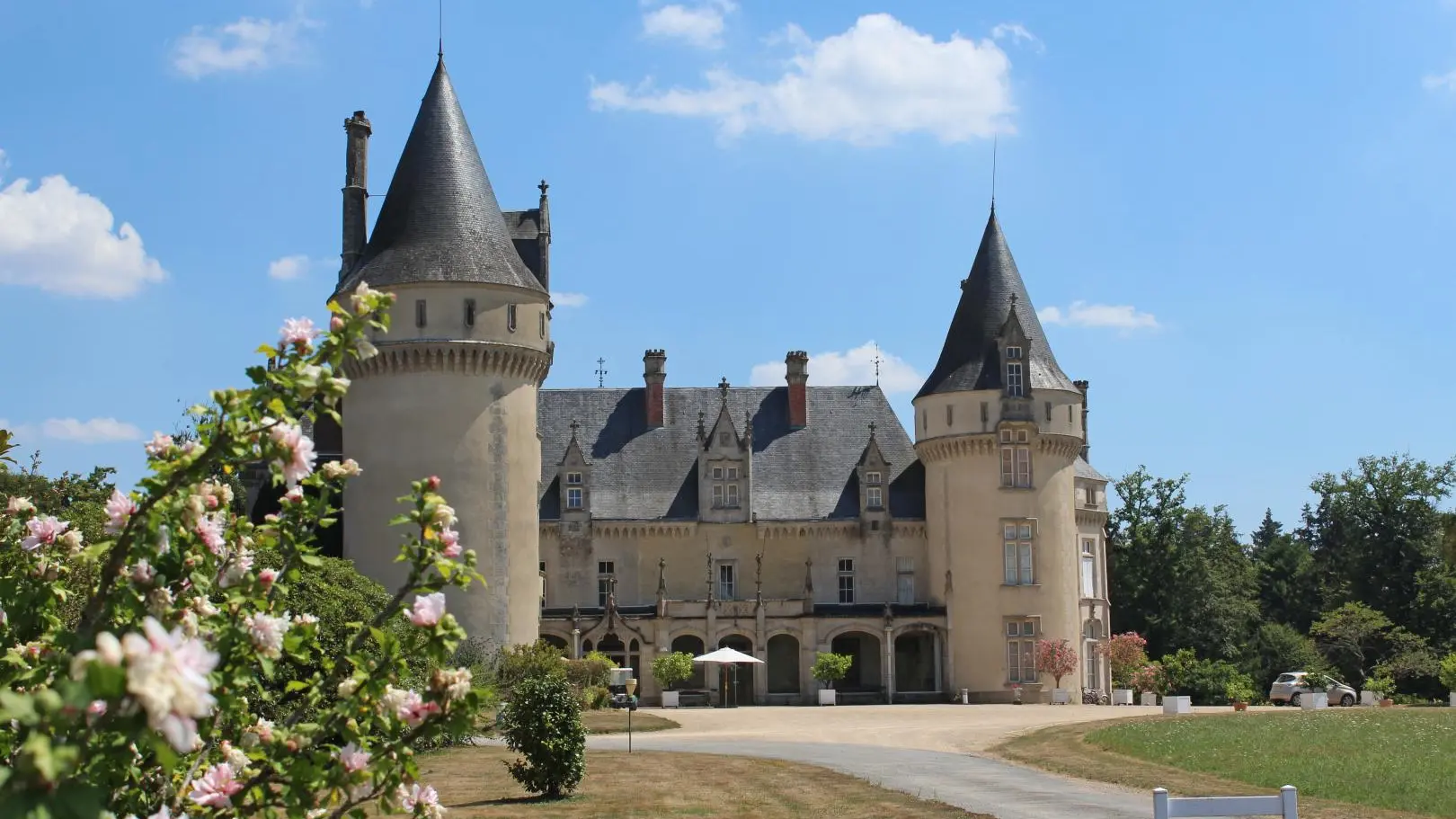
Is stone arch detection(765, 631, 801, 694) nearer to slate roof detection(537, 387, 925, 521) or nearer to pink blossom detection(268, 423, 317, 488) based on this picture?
slate roof detection(537, 387, 925, 521)

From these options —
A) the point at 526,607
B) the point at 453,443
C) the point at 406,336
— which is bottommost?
→ the point at 526,607

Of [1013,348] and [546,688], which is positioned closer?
[546,688]

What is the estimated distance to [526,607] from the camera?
4303 cm

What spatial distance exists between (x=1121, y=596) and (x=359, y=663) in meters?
61.4

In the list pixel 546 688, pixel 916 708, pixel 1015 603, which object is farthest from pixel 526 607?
pixel 546 688

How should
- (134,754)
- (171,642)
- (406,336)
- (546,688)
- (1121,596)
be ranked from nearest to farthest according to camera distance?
(171,642)
(134,754)
(546,688)
(406,336)
(1121,596)

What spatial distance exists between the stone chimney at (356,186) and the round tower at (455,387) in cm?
402

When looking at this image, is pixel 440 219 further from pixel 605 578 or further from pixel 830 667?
pixel 830 667

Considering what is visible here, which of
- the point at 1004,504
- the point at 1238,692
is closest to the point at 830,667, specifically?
the point at 1004,504

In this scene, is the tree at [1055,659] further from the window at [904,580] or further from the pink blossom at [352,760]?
the pink blossom at [352,760]

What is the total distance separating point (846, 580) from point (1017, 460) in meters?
7.19

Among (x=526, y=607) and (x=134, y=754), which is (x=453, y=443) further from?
(x=134, y=754)

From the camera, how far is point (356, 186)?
47.4 m

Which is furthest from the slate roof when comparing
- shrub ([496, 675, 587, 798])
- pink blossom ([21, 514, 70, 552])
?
pink blossom ([21, 514, 70, 552])
